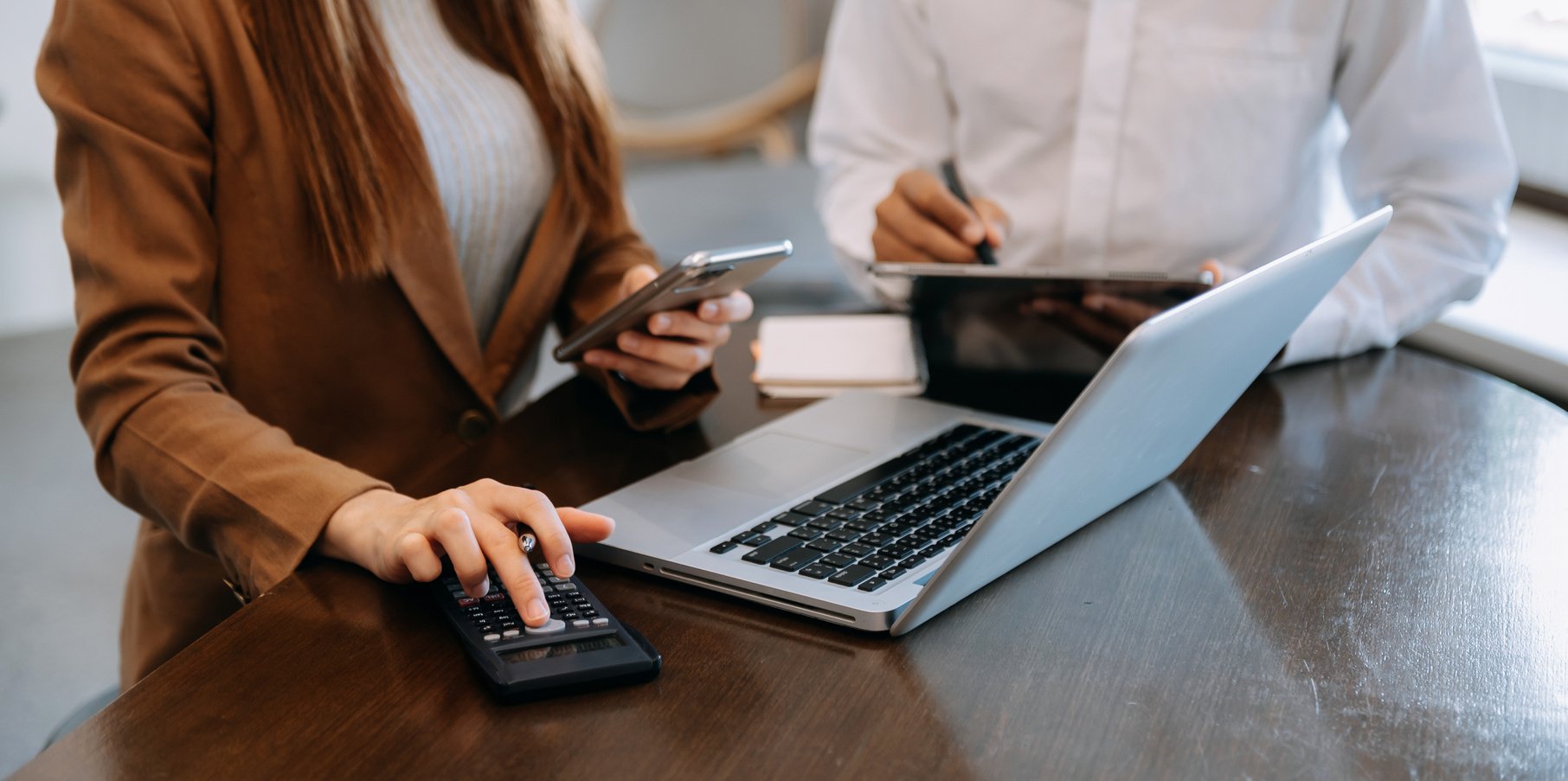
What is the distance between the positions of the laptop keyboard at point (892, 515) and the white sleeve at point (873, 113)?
22.8 inches

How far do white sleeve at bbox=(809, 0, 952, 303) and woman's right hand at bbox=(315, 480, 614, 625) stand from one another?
2.52 feet

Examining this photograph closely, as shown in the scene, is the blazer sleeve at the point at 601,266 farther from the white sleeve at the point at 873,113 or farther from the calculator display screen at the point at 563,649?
the calculator display screen at the point at 563,649

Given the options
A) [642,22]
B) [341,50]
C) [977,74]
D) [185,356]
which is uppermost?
[341,50]

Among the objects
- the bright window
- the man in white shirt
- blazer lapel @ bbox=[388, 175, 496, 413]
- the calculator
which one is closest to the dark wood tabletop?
the calculator

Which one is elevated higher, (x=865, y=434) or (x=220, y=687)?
(x=220, y=687)

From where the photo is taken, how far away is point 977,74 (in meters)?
1.32

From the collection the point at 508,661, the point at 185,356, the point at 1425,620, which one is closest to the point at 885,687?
the point at 508,661

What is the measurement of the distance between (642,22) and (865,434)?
1999 millimetres

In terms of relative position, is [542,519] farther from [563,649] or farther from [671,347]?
[671,347]

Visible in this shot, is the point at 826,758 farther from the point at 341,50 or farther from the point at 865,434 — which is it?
the point at 341,50

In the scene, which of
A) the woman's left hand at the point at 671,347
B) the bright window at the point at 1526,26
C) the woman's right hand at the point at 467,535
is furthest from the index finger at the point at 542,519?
the bright window at the point at 1526,26

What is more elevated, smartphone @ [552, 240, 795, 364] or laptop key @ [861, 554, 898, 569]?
smartphone @ [552, 240, 795, 364]

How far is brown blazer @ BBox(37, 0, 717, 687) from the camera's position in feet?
2.49

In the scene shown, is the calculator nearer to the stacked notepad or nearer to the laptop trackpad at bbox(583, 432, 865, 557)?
the laptop trackpad at bbox(583, 432, 865, 557)
